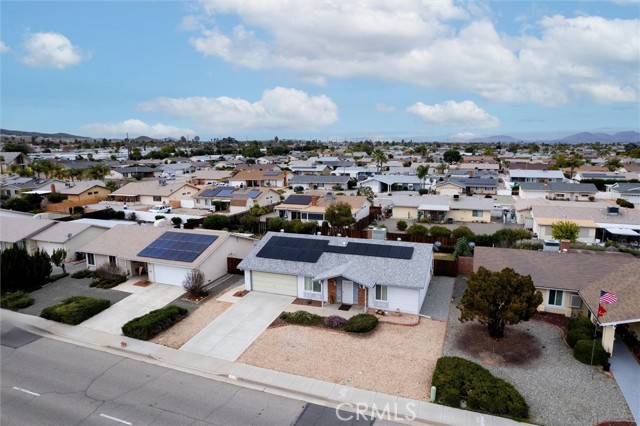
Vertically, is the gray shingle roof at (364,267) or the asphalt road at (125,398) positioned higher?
the gray shingle roof at (364,267)

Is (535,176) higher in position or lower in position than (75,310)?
higher

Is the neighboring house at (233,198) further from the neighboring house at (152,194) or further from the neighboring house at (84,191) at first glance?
the neighboring house at (84,191)

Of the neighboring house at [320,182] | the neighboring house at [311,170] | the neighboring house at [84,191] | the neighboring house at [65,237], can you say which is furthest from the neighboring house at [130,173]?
the neighboring house at [65,237]

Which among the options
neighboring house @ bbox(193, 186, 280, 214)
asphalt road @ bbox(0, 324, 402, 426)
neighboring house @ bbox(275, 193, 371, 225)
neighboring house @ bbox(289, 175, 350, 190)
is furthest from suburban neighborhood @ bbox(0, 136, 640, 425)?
neighboring house @ bbox(289, 175, 350, 190)

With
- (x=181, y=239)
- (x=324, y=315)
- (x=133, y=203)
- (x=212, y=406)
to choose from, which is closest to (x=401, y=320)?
(x=324, y=315)

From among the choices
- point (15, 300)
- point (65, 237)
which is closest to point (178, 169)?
point (65, 237)

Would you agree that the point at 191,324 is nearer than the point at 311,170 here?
Yes

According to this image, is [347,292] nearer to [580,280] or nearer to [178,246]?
[178,246]

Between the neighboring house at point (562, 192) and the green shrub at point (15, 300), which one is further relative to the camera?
the neighboring house at point (562, 192)

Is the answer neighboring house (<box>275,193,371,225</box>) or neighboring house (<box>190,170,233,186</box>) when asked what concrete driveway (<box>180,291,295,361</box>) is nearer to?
neighboring house (<box>275,193,371,225</box>)
